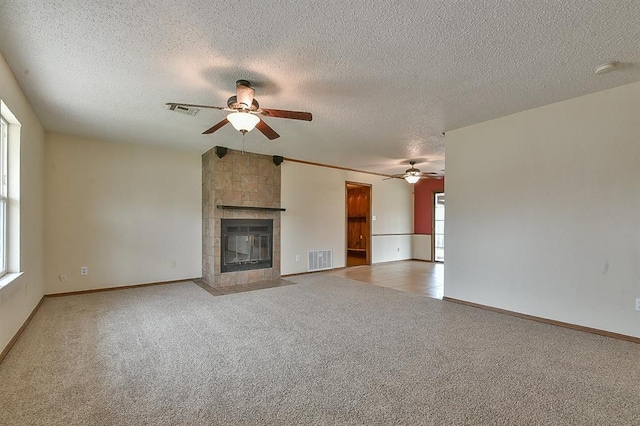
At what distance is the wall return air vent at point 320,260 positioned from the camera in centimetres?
680

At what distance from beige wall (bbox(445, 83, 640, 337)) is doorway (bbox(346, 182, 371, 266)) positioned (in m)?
3.74

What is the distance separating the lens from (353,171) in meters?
7.64

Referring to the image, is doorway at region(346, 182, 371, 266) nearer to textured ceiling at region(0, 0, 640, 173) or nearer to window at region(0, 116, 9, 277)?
textured ceiling at region(0, 0, 640, 173)

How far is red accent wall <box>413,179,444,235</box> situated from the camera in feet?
29.0

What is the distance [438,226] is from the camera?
8.77 meters

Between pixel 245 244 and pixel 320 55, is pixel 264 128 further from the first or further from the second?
pixel 245 244

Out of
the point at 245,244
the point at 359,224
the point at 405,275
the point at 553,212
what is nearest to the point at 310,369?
the point at 553,212

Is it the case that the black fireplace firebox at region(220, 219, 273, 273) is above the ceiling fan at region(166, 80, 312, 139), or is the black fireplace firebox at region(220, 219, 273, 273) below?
below

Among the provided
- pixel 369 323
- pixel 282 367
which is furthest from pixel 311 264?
pixel 282 367

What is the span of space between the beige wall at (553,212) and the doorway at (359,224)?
374 centimetres

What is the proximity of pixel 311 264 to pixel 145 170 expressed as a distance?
3.76m

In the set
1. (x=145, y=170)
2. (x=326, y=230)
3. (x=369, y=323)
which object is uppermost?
(x=145, y=170)

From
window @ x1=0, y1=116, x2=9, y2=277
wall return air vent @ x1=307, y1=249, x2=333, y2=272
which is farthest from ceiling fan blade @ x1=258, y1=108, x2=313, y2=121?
wall return air vent @ x1=307, y1=249, x2=333, y2=272

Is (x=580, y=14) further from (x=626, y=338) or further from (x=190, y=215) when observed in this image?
(x=190, y=215)
